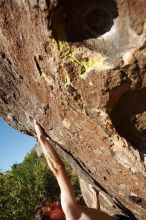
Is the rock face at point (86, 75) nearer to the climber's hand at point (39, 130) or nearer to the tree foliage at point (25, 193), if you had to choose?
the climber's hand at point (39, 130)

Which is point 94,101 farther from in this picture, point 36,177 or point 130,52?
point 36,177

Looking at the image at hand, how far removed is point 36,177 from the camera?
32719mm

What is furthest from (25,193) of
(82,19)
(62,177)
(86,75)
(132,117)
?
(82,19)

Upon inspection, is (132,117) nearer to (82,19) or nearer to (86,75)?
(86,75)

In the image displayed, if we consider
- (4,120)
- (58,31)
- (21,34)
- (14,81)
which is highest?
(4,120)

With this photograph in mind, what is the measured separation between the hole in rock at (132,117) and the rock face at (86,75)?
1 centimetres

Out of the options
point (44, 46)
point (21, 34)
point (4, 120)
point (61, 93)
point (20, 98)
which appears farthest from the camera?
point (4, 120)

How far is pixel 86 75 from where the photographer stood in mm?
3945

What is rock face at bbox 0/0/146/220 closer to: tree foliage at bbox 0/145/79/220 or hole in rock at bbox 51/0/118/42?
hole in rock at bbox 51/0/118/42

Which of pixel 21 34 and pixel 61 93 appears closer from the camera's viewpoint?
pixel 21 34

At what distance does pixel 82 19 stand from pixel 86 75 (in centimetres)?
65

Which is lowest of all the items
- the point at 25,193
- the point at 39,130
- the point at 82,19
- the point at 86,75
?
the point at 86,75

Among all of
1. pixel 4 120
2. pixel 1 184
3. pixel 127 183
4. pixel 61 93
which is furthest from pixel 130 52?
pixel 1 184

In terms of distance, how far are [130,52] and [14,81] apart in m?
2.39
